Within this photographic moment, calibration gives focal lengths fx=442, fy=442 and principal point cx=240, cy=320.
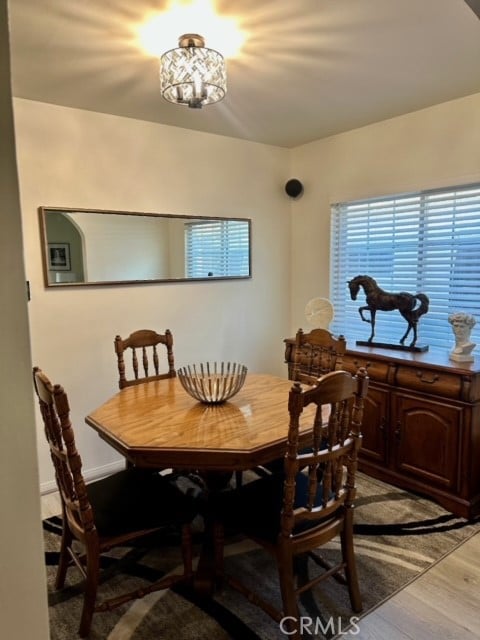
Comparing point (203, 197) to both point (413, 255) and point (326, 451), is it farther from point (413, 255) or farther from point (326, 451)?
point (326, 451)

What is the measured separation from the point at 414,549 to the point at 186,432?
1.43 metres

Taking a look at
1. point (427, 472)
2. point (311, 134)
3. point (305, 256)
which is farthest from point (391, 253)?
point (427, 472)

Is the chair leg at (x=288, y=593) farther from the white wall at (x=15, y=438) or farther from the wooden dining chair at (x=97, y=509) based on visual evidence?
the white wall at (x=15, y=438)

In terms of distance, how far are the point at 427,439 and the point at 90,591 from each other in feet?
6.72

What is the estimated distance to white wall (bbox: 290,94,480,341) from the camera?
2.88 meters

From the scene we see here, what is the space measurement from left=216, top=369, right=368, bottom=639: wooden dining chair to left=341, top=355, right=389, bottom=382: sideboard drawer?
1093 mm

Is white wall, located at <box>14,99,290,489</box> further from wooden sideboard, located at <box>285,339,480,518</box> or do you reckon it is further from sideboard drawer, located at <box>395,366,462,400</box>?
sideboard drawer, located at <box>395,366,462,400</box>

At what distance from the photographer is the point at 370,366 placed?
299 centimetres

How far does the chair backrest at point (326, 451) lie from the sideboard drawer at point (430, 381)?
1066 millimetres

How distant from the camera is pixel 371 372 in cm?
298

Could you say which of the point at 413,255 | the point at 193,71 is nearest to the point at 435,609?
the point at 413,255

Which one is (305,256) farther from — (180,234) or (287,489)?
(287,489)

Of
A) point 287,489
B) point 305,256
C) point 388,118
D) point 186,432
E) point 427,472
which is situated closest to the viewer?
point 287,489

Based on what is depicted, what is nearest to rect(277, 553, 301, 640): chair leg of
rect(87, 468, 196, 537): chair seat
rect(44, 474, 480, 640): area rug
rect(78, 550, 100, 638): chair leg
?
rect(44, 474, 480, 640): area rug
